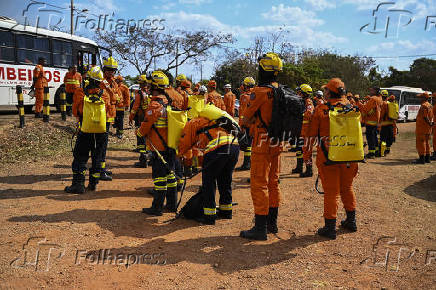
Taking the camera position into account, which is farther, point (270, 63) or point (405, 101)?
point (405, 101)

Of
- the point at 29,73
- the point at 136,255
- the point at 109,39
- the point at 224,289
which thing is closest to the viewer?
the point at 224,289

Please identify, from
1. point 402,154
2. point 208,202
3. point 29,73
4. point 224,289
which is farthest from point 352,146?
point 29,73

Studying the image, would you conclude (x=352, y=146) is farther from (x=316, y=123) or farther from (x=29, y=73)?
(x=29, y=73)

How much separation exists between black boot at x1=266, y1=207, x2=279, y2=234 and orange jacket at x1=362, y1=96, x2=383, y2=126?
8.14 metres

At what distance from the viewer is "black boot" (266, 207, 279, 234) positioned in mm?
4957

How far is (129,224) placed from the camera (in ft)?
17.0

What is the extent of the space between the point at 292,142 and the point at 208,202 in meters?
1.57

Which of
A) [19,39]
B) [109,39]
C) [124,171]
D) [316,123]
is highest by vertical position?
[109,39]

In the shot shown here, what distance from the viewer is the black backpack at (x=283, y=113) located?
14.7 ft

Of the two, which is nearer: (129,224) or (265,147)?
(265,147)

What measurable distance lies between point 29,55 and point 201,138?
41.2 ft

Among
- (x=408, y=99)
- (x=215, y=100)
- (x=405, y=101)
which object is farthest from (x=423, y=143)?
(x=408, y=99)

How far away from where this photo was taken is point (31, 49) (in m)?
14.4

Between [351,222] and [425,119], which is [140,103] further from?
[425,119]
